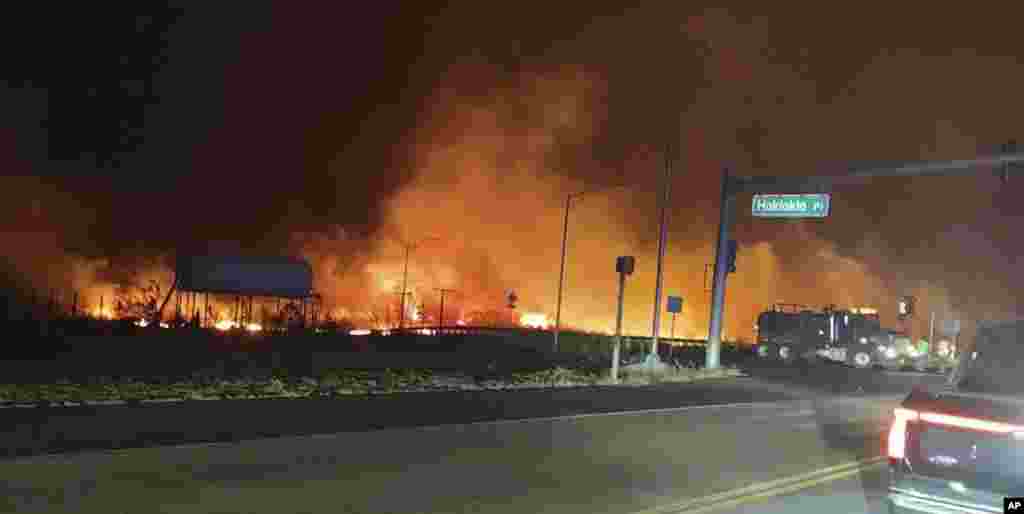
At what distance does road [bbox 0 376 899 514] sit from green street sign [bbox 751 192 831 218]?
1260cm

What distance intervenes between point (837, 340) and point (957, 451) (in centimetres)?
4323

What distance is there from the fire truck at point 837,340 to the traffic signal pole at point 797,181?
55.3ft

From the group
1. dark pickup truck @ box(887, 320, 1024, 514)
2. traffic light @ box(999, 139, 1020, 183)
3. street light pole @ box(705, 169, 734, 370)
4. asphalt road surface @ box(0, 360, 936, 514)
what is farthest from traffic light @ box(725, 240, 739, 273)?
dark pickup truck @ box(887, 320, 1024, 514)

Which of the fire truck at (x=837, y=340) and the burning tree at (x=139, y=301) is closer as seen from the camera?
the fire truck at (x=837, y=340)

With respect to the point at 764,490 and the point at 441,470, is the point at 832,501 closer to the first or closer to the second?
the point at 764,490

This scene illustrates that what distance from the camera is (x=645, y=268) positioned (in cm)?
7569

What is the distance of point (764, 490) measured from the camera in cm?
1166

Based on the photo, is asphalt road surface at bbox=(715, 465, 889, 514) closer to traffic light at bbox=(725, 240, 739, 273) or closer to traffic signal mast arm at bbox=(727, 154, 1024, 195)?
traffic signal mast arm at bbox=(727, 154, 1024, 195)

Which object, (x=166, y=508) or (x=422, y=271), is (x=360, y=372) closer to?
(x=166, y=508)

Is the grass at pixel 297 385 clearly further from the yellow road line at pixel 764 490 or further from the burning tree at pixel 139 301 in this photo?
the burning tree at pixel 139 301

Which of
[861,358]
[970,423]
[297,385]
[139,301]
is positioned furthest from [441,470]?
[139,301]

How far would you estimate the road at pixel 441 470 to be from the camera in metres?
9.76

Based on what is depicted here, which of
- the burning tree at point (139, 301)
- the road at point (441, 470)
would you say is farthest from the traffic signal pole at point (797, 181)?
the burning tree at point (139, 301)

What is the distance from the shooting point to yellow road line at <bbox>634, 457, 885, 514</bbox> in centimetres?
1038
